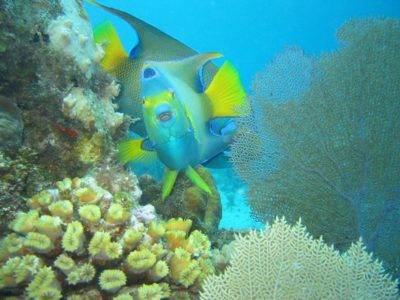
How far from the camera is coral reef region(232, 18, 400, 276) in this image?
3.18 metres

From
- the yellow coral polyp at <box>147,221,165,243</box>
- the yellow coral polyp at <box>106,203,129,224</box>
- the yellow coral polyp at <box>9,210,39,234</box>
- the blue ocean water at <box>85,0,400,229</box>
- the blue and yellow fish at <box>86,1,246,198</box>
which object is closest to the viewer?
the yellow coral polyp at <box>9,210,39,234</box>

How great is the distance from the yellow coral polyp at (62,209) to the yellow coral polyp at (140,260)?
0.44 meters

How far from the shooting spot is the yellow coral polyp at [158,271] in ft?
6.23

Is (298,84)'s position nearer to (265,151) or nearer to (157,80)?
(265,151)

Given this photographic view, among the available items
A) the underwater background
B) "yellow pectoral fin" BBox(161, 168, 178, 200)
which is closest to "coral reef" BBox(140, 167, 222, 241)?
the underwater background

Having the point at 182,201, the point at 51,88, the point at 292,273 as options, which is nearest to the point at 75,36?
the point at 51,88

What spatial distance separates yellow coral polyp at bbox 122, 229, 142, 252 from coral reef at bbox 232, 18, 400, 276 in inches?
64.0

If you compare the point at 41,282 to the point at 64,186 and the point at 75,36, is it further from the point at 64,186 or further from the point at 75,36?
the point at 75,36

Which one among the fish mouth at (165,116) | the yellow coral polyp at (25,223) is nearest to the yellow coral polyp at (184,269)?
the yellow coral polyp at (25,223)

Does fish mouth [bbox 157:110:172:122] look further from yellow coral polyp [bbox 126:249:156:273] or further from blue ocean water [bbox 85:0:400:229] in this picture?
blue ocean water [bbox 85:0:400:229]

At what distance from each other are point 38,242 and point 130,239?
1.58 feet

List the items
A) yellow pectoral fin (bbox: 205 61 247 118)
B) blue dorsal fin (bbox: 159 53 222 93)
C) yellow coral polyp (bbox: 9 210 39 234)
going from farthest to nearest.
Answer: yellow pectoral fin (bbox: 205 61 247 118) → blue dorsal fin (bbox: 159 53 222 93) → yellow coral polyp (bbox: 9 210 39 234)

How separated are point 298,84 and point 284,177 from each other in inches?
39.0

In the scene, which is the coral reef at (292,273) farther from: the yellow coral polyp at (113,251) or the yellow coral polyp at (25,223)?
the yellow coral polyp at (25,223)
